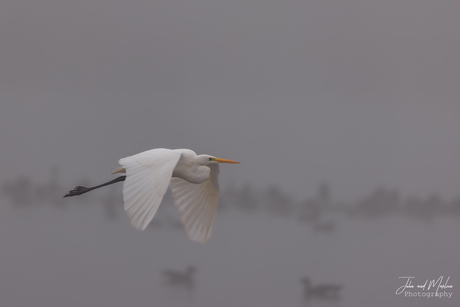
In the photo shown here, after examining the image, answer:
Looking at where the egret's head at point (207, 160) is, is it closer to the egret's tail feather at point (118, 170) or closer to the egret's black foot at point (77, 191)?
the egret's tail feather at point (118, 170)

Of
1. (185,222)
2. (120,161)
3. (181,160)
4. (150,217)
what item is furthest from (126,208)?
(185,222)

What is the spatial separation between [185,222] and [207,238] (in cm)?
15

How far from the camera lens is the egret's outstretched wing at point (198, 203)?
3.71 m

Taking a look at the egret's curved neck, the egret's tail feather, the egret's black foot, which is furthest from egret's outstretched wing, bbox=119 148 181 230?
the egret's black foot

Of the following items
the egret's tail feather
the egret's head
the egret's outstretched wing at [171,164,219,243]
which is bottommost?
the egret's outstretched wing at [171,164,219,243]

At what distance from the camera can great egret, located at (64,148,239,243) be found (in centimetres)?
276

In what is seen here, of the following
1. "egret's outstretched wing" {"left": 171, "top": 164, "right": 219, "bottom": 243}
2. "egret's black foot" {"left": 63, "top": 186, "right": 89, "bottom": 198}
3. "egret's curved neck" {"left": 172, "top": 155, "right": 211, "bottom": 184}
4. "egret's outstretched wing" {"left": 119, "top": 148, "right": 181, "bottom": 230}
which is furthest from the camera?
"egret's black foot" {"left": 63, "top": 186, "right": 89, "bottom": 198}

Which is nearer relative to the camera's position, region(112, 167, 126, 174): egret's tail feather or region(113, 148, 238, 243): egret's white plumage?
region(113, 148, 238, 243): egret's white plumage

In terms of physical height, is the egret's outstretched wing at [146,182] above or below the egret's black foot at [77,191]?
above

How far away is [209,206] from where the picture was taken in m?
3.79

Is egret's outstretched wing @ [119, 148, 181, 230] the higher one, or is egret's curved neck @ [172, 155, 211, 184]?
egret's outstretched wing @ [119, 148, 181, 230]

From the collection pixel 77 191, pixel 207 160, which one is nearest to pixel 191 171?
pixel 207 160

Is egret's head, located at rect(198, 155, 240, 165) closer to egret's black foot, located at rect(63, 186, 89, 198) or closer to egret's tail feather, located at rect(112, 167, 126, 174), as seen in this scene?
egret's tail feather, located at rect(112, 167, 126, 174)

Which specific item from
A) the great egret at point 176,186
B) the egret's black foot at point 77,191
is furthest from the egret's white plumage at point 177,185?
the egret's black foot at point 77,191
